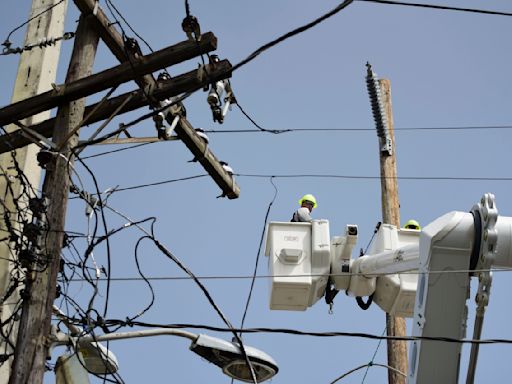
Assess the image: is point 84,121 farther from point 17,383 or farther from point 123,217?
point 17,383

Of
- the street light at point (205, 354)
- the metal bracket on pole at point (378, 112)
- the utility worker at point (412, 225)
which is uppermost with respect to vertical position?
the metal bracket on pole at point (378, 112)

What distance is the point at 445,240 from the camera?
653 centimetres

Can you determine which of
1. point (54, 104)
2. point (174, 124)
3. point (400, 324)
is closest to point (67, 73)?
point (54, 104)

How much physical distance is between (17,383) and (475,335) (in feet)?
10.5

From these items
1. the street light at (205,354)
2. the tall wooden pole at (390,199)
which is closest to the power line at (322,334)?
the street light at (205,354)

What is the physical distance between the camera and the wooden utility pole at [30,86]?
32.6 feet

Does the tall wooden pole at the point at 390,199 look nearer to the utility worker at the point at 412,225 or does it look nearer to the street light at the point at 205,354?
the utility worker at the point at 412,225

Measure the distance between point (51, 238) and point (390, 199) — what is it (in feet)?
19.6

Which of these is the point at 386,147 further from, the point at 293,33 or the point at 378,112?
the point at 293,33

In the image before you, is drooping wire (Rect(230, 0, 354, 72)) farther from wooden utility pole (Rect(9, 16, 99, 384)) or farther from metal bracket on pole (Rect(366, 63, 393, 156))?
metal bracket on pole (Rect(366, 63, 393, 156))

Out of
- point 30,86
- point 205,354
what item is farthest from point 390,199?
point 205,354

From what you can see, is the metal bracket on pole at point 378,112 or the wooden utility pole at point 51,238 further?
the metal bracket on pole at point 378,112

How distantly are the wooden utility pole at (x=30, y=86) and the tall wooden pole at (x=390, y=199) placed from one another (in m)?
4.21

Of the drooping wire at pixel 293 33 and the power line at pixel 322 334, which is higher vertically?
the drooping wire at pixel 293 33
